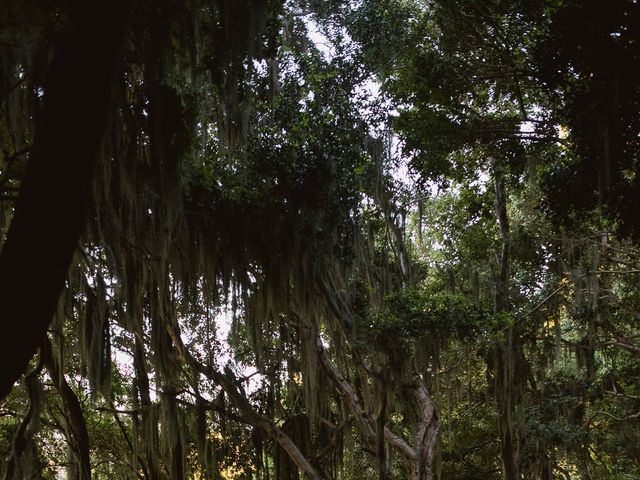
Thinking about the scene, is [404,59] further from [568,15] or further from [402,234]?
[568,15]

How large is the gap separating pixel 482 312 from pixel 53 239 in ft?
25.6

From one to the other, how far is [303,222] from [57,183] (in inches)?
207

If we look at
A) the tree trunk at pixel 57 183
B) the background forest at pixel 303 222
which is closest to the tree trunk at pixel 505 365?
the background forest at pixel 303 222

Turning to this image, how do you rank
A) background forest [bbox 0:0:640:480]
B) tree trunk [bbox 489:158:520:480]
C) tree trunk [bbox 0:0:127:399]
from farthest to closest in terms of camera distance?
tree trunk [bbox 489:158:520:480]
background forest [bbox 0:0:640:480]
tree trunk [bbox 0:0:127:399]

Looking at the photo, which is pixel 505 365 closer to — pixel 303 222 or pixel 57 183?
pixel 303 222

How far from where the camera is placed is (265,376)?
34.6ft

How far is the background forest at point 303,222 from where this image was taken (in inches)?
172

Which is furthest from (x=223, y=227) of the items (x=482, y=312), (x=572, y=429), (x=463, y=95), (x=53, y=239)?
(x=572, y=429)

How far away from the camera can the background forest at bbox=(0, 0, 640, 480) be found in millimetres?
4371

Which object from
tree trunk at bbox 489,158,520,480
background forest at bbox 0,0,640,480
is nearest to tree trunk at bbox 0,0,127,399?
background forest at bbox 0,0,640,480

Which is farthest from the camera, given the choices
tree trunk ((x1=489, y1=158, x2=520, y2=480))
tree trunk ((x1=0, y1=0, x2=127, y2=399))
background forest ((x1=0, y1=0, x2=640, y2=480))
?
tree trunk ((x1=489, y1=158, x2=520, y2=480))

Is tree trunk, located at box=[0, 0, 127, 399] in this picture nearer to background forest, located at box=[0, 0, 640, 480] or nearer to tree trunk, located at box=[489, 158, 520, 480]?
background forest, located at box=[0, 0, 640, 480]

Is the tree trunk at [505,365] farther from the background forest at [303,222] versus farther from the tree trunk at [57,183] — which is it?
the tree trunk at [57,183]

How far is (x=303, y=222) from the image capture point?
795 centimetres
